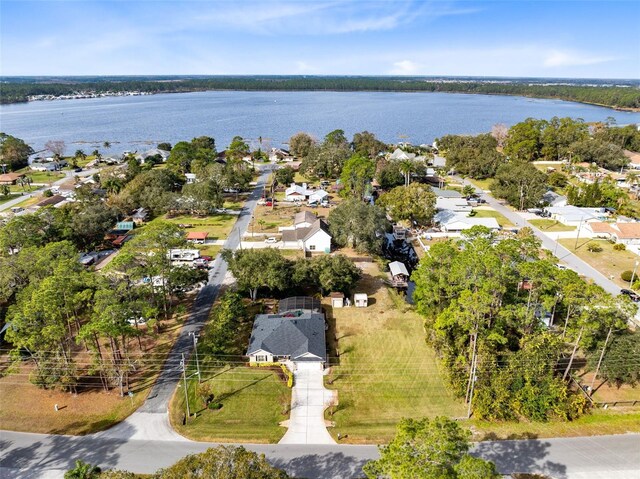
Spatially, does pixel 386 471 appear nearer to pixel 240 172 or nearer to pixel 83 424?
pixel 83 424

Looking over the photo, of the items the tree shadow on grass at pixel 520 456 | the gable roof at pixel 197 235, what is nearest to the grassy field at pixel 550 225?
the tree shadow on grass at pixel 520 456

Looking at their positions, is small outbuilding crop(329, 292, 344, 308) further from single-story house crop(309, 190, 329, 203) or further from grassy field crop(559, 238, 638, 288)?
single-story house crop(309, 190, 329, 203)

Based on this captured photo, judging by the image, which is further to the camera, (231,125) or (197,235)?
(231,125)

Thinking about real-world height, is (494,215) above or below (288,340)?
Answer: above

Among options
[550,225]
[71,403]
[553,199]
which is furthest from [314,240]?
[553,199]

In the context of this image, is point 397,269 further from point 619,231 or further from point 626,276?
point 619,231

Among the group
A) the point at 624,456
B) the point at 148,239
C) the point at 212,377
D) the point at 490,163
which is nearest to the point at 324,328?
the point at 212,377

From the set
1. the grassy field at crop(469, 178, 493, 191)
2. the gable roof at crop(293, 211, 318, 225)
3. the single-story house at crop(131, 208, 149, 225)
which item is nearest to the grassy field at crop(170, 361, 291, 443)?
the gable roof at crop(293, 211, 318, 225)

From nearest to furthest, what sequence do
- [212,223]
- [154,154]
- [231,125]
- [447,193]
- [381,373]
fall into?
[381,373] → [212,223] → [447,193] → [154,154] → [231,125]
